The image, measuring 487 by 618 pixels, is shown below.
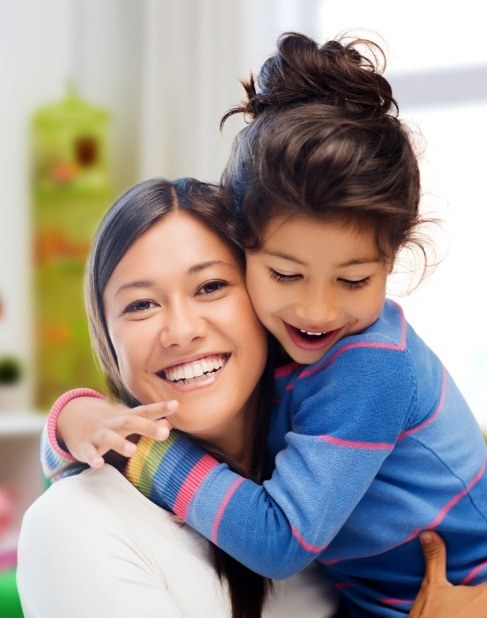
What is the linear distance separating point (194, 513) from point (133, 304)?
0.31 meters

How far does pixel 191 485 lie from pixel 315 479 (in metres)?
0.18

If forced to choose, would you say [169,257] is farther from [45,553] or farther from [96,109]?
A: [96,109]

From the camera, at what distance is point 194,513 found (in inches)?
45.9

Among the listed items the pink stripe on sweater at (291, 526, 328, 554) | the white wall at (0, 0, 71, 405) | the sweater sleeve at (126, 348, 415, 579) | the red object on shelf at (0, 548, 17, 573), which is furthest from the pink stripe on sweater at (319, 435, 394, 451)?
the white wall at (0, 0, 71, 405)

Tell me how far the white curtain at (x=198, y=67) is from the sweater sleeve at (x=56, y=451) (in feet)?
6.11

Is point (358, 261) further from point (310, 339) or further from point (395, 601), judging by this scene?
point (395, 601)

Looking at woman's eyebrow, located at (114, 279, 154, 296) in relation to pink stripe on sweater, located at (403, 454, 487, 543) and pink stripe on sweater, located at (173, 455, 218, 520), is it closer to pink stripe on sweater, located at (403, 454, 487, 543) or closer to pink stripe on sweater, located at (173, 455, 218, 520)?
pink stripe on sweater, located at (173, 455, 218, 520)

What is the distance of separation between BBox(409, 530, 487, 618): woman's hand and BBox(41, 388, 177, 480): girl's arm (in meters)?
0.44

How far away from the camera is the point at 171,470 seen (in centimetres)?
121

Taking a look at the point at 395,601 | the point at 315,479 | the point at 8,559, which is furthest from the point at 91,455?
the point at 8,559

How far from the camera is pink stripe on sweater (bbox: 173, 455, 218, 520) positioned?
1.18 meters

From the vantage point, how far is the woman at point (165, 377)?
3.79 ft

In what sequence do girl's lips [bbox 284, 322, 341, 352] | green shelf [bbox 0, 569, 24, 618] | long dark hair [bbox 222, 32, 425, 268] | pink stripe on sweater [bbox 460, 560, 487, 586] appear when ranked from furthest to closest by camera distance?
green shelf [bbox 0, 569, 24, 618], pink stripe on sweater [bbox 460, 560, 487, 586], girl's lips [bbox 284, 322, 341, 352], long dark hair [bbox 222, 32, 425, 268]

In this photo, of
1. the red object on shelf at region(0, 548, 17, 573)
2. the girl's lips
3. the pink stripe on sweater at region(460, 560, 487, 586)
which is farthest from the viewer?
the red object on shelf at region(0, 548, 17, 573)
